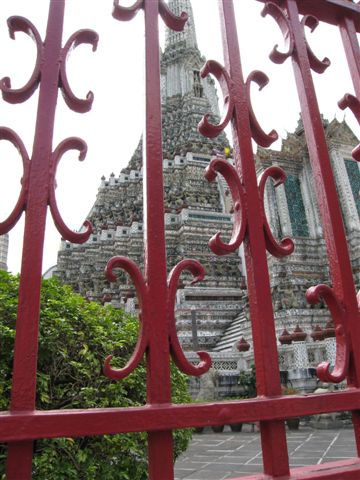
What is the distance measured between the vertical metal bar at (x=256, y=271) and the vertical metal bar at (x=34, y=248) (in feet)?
1.98

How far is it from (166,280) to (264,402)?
0.43m

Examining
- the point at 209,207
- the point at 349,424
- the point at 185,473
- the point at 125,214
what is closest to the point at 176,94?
the point at 125,214

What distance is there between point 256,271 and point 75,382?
1.66 meters

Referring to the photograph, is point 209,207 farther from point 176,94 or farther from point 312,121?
point 312,121

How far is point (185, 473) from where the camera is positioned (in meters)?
4.18

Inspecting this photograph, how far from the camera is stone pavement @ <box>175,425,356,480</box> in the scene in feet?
13.7

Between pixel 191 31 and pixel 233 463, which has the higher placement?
pixel 191 31

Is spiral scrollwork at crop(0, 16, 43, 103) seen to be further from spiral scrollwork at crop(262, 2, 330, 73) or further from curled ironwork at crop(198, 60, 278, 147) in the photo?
spiral scrollwork at crop(262, 2, 330, 73)

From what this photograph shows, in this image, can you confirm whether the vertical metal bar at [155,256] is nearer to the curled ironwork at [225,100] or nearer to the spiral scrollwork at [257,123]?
the curled ironwork at [225,100]

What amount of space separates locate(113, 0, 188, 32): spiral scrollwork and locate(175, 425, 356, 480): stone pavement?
3138 mm

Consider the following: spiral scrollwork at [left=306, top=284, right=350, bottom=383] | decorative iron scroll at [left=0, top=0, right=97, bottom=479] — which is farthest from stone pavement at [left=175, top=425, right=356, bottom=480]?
decorative iron scroll at [left=0, top=0, right=97, bottom=479]

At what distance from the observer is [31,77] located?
1.20 meters

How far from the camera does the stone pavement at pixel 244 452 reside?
13.7 feet

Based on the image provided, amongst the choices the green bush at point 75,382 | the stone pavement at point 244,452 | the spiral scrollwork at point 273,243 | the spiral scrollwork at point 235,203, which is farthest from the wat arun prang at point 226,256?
the spiral scrollwork at point 235,203
